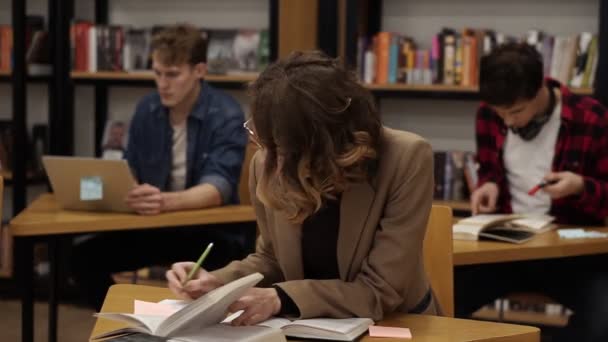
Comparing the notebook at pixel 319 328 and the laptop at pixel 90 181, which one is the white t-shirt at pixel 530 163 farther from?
the notebook at pixel 319 328

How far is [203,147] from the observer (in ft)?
12.7

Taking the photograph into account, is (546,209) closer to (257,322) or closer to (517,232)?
(517,232)

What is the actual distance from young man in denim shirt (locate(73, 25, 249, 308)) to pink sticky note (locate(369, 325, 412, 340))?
1804 millimetres

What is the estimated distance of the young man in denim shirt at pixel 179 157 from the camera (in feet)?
12.5

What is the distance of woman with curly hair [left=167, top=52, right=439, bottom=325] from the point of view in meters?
1.94

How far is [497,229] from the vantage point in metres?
3.14

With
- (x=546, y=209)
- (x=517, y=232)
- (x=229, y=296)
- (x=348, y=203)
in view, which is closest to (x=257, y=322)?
(x=229, y=296)

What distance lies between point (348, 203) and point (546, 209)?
5.35 feet

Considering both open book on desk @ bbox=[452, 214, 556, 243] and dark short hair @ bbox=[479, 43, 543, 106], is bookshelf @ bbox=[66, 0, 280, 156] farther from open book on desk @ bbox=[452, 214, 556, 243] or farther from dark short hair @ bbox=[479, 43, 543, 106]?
open book on desk @ bbox=[452, 214, 556, 243]

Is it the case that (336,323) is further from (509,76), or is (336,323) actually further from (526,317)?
(526,317)

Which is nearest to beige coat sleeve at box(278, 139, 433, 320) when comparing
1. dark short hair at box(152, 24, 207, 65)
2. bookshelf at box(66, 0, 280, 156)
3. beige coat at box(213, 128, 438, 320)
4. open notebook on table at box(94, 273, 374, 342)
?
beige coat at box(213, 128, 438, 320)

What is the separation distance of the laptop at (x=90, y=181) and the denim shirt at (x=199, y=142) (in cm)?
38

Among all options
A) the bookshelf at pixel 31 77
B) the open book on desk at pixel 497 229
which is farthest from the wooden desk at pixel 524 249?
the bookshelf at pixel 31 77

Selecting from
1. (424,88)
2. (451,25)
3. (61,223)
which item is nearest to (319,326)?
(61,223)
